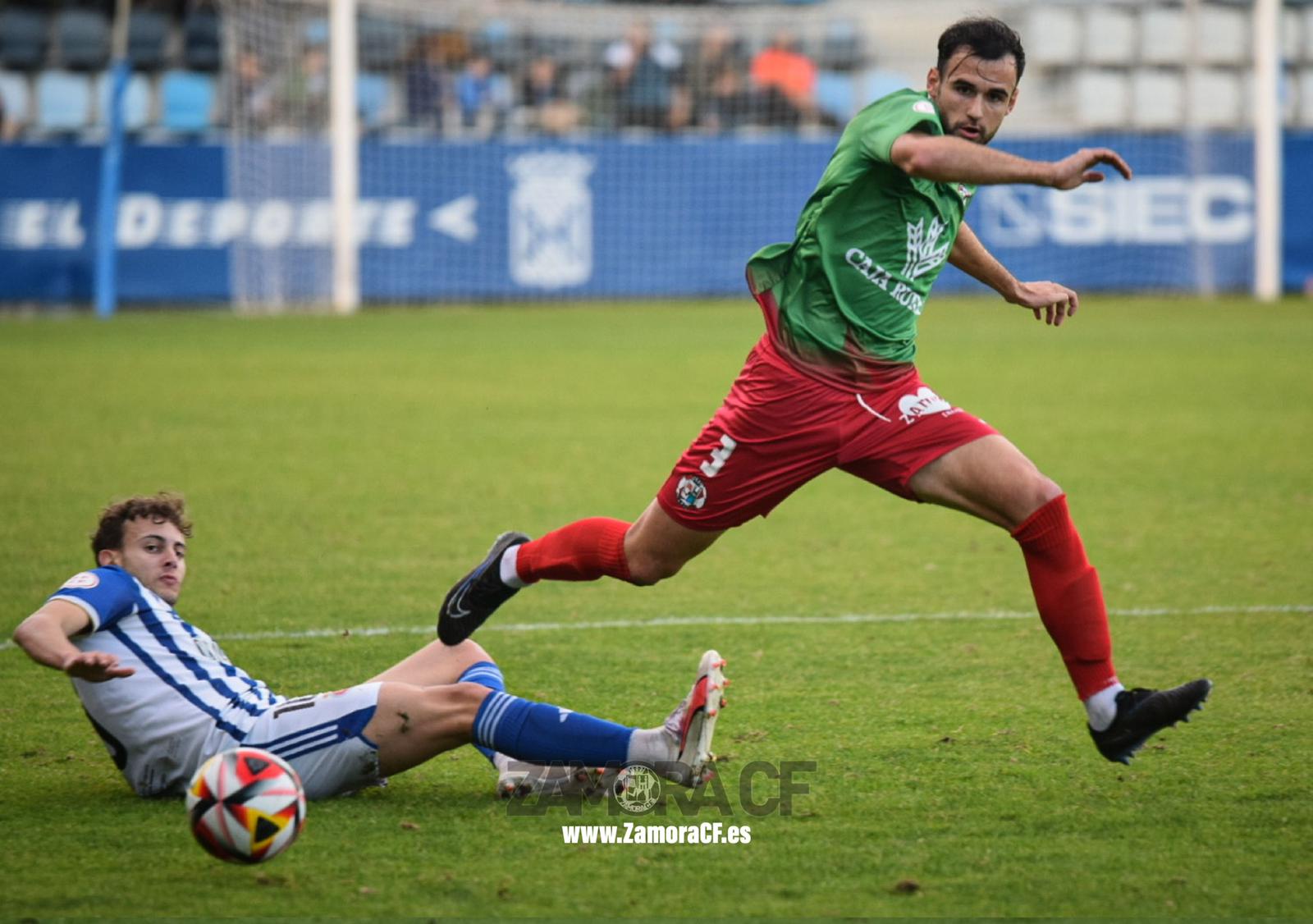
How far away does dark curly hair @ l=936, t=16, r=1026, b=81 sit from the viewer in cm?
458

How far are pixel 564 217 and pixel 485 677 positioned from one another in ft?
56.8

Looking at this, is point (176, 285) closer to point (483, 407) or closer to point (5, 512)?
point (483, 407)

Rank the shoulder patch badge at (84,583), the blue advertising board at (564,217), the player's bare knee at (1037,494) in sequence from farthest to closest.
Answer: the blue advertising board at (564,217) < the player's bare knee at (1037,494) < the shoulder patch badge at (84,583)

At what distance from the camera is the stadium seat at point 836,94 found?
2372cm

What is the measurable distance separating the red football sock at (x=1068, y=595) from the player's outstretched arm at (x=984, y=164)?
0.94m

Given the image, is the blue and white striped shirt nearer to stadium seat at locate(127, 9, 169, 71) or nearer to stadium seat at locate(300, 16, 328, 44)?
stadium seat at locate(300, 16, 328, 44)

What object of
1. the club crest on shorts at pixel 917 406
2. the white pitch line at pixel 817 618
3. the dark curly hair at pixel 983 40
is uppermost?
the dark curly hair at pixel 983 40

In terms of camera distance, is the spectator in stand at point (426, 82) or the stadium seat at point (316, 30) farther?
the spectator in stand at point (426, 82)

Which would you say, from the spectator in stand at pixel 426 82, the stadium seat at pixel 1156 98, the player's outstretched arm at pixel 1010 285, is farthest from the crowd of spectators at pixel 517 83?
the player's outstretched arm at pixel 1010 285

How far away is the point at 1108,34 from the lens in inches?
977

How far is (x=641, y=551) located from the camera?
4.92 metres

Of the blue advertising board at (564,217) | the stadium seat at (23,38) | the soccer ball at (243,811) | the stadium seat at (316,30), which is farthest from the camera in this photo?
the stadium seat at (23,38)

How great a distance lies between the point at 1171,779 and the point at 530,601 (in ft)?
11.0

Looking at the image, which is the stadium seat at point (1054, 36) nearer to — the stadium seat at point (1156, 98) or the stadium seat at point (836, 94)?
the stadium seat at point (1156, 98)
